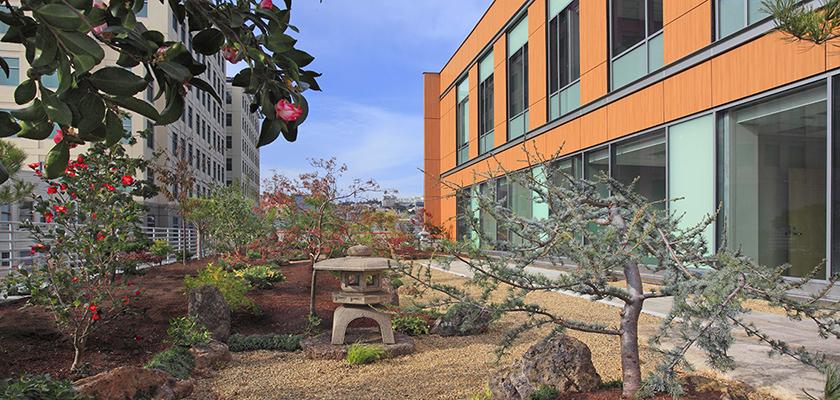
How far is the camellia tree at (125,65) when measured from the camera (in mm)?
1007

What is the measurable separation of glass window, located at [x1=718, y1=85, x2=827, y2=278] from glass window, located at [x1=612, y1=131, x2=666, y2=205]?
1.51m

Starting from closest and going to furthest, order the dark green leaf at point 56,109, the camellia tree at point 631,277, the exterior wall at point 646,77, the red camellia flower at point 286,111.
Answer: the dark green leaf at point 56,109 → the red camellia flower at point 286,111 → the camellia tree at point 631,277 → the exterior wall at point 646,77

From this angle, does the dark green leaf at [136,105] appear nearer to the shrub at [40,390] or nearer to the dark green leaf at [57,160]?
the dark green leaf at [57,160]

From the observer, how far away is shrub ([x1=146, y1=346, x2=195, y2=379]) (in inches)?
166

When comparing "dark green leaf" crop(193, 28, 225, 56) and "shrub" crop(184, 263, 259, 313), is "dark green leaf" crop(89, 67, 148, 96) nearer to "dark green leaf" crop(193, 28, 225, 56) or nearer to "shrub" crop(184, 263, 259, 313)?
"dark green leaf" crop(193, 28, 225, 56)

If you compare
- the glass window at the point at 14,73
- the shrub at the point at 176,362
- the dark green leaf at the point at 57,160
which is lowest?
the shrub at the point at 176,362

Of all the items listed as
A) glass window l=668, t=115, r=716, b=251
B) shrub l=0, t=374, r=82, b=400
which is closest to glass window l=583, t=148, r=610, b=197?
glass window l=668, t=115, r=716, b=251

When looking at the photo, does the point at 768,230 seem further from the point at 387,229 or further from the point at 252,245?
the point at 252,245

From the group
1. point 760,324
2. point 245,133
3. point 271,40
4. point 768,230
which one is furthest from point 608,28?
point 245,133

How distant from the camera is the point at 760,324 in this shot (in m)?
6.10

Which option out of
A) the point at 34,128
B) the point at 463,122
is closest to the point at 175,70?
the point at 34,128

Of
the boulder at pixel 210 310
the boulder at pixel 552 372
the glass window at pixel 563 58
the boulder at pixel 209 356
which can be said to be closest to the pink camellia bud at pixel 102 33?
the boulder at pixel 552 372

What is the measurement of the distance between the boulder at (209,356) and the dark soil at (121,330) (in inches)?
20.7

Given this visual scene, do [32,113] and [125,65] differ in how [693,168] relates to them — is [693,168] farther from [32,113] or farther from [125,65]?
[32,113]
